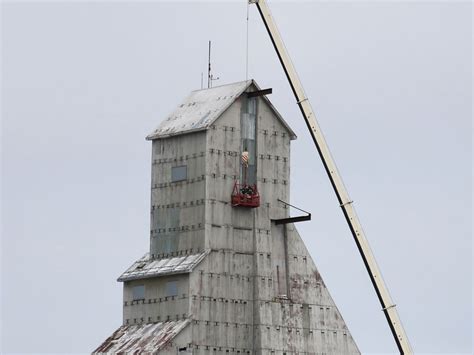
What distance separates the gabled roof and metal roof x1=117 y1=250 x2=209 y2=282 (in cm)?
824

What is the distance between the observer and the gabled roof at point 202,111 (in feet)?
424

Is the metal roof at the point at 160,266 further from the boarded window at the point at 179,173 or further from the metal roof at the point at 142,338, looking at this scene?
the boarded window at the point at 179,173

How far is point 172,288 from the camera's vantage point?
419 ft

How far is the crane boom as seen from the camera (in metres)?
138

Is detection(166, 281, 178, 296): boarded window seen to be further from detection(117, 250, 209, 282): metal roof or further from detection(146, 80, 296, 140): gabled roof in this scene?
detection(146, 80, 296, 140): gabled roof

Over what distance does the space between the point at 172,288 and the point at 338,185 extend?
56.5ft

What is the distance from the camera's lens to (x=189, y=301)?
126000mm

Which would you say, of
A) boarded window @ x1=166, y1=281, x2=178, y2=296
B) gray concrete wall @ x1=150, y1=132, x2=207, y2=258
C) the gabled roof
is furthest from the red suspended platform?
boarded window @ x1=166, y1=281, x2=178, y2=296

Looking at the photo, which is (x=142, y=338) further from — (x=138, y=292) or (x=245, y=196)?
(x=245, y=196)

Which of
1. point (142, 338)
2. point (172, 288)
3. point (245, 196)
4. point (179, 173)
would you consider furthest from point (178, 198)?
point (142, 338)

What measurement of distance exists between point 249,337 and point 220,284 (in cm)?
395

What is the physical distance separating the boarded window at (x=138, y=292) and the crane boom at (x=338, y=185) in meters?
16.7

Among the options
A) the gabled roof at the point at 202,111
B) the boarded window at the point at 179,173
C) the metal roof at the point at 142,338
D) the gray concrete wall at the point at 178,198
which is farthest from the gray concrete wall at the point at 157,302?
the gabled roof at the point at 202,111

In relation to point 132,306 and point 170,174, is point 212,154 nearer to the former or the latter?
point 170,174
